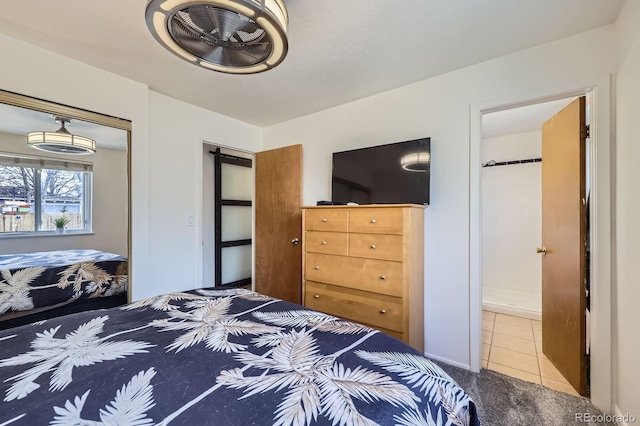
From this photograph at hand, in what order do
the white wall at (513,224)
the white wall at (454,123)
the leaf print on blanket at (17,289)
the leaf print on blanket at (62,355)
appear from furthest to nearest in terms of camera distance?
the white wall at (513,224), the leaf print on blanket at (17,289), the white wall at (454,123), the leaf print on blanket at (62,355)

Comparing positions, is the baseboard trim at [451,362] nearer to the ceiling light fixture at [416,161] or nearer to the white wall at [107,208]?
the ceiling light fixture at [416,161]

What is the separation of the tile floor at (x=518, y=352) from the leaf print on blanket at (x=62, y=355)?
8.40ft

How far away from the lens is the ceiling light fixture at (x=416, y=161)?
7.54 feet

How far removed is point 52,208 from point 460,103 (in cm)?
342

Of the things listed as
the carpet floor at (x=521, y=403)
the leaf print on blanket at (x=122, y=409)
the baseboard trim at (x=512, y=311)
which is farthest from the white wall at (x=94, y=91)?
the baseboard trim at (x=512, y=311)

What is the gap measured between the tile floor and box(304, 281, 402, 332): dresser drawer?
36.9 inches

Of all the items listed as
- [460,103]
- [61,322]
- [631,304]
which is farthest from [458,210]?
[61,322]

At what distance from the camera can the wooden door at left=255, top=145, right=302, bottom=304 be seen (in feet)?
10.8

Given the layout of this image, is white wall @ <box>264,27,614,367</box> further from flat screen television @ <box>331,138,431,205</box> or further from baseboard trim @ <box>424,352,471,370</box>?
flat screen television @ <box>331,138,431,205</box>

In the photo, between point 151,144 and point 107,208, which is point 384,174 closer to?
point 151,144

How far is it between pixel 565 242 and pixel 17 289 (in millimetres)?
4100

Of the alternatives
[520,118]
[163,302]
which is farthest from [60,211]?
[520,118]

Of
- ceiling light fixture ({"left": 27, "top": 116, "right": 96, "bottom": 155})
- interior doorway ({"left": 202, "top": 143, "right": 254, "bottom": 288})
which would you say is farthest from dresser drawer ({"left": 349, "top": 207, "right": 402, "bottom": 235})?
ceiling light fixture ({"left": 27, "top": 116, "right": 96, "bottom": 155})

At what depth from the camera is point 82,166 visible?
2.34 metres
